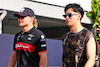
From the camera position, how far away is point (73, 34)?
447 centimetres

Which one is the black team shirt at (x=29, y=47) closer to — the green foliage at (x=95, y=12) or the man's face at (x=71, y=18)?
the man's face at (x=71, y=18)

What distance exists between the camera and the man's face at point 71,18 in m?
4.41

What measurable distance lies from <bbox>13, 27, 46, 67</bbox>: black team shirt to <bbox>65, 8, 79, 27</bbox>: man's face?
0.51m

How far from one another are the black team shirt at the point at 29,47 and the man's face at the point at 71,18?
0.51 m

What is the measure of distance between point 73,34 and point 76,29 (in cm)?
10

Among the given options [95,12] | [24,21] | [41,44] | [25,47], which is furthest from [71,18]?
[95,12]

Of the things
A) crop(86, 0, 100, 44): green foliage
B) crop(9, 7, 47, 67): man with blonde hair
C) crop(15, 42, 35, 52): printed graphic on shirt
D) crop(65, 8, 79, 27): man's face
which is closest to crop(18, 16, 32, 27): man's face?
crop(9, 7, 47, 67): man with blonde hair

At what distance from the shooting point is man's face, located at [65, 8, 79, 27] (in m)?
4.41

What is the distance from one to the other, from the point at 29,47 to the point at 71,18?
0.85 m

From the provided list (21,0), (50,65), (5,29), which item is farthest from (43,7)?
(5,29)

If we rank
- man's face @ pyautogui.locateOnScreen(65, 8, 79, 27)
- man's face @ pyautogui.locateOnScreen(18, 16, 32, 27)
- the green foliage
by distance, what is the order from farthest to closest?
the green foliage → man's face @ pyautogui.locateOnScreen(18, 16, 32, 27) → man's face @ pyautogui.locateOnScreen(65, 8, 79, 27)

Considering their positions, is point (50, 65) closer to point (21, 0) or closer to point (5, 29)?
point (21, 0)

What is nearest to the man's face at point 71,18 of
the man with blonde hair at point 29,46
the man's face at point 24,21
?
the man with blonde hair at point 29,46

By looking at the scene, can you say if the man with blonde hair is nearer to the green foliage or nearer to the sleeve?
the sleeve
